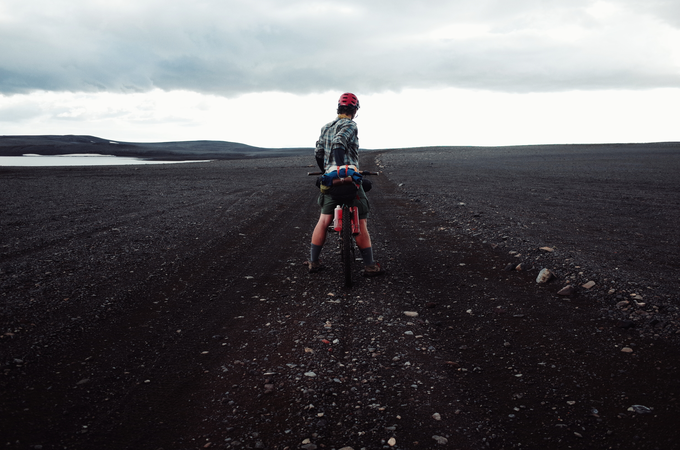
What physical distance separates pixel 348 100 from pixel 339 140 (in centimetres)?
54

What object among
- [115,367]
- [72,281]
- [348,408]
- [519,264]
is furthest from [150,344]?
[519,264]

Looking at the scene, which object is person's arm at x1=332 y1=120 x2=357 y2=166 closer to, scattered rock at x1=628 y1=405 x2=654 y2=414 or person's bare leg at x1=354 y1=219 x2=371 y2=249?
person's bare leg at x1=354 y1=219 x2=371 y2=249

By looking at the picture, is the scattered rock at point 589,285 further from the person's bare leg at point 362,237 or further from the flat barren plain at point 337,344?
the person's bare leg at point 362,237

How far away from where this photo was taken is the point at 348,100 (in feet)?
17.0

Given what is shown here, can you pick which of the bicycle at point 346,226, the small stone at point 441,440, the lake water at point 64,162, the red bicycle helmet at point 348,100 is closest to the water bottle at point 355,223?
the bicycle at point 346,226

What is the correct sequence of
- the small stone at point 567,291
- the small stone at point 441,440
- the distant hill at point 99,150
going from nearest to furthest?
the small stone at point 441,440, the small stone at point 567,291, the distant hill at point 99,150

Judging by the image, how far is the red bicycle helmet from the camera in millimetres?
5180

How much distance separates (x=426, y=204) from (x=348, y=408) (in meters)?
10.5

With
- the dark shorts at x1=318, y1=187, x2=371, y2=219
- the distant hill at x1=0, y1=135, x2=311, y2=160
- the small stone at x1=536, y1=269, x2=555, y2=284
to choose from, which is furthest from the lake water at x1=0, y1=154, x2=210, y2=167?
the small stone at x1=536, y1=269, x2=555, y2=284

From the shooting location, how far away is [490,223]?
A: 370 inches

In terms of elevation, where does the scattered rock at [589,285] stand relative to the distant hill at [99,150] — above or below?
below

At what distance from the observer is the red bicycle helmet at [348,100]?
518 cm

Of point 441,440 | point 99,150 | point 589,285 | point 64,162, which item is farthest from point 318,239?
point 99,150

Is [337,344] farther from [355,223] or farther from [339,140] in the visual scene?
[339,140]
